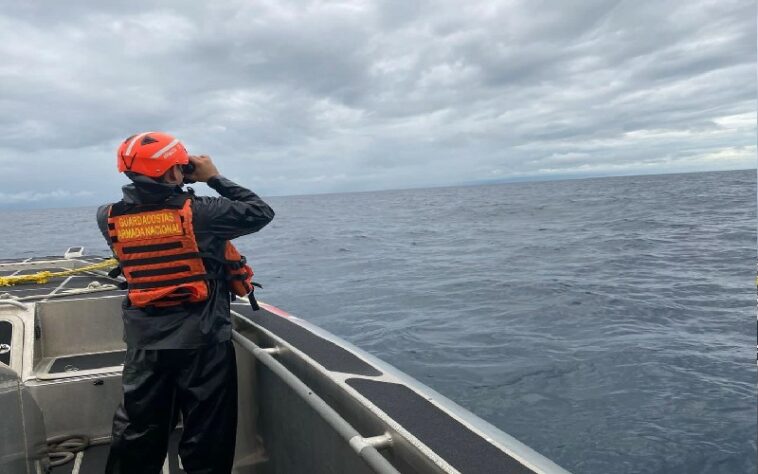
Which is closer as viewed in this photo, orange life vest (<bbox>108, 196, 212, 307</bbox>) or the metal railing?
the metal railing

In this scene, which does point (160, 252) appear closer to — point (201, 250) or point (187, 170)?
point (201, 250)

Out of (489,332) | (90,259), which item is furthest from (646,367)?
(90,259)

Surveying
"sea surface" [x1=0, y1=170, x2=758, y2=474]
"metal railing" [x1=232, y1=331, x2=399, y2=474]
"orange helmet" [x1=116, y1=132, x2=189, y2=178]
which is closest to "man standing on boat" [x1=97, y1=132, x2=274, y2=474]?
"orange helmet" [x1=116, y1=132, x2=189, y2=178]

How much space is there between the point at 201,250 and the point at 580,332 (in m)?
6.42

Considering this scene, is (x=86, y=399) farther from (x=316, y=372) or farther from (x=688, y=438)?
(x=688, y=438)

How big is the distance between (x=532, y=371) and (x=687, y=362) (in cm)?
178

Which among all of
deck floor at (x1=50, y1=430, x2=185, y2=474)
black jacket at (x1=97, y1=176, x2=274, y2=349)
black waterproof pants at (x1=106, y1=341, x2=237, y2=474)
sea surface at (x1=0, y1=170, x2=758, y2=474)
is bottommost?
sea surface at (x1=0, y1=170, x2=758, y2=474)

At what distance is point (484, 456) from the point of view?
1695 mm

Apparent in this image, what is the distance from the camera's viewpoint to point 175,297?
2.45m

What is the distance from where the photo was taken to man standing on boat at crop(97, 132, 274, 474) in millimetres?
2410

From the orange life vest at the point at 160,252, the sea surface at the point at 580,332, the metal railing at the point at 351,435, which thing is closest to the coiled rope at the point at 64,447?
the orange life vest at the point at 160,252

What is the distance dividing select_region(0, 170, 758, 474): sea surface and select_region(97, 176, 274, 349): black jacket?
3393 millimetres

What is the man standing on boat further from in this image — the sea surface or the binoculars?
the sea surface

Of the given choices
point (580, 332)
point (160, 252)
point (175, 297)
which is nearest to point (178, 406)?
point (175, 297)
